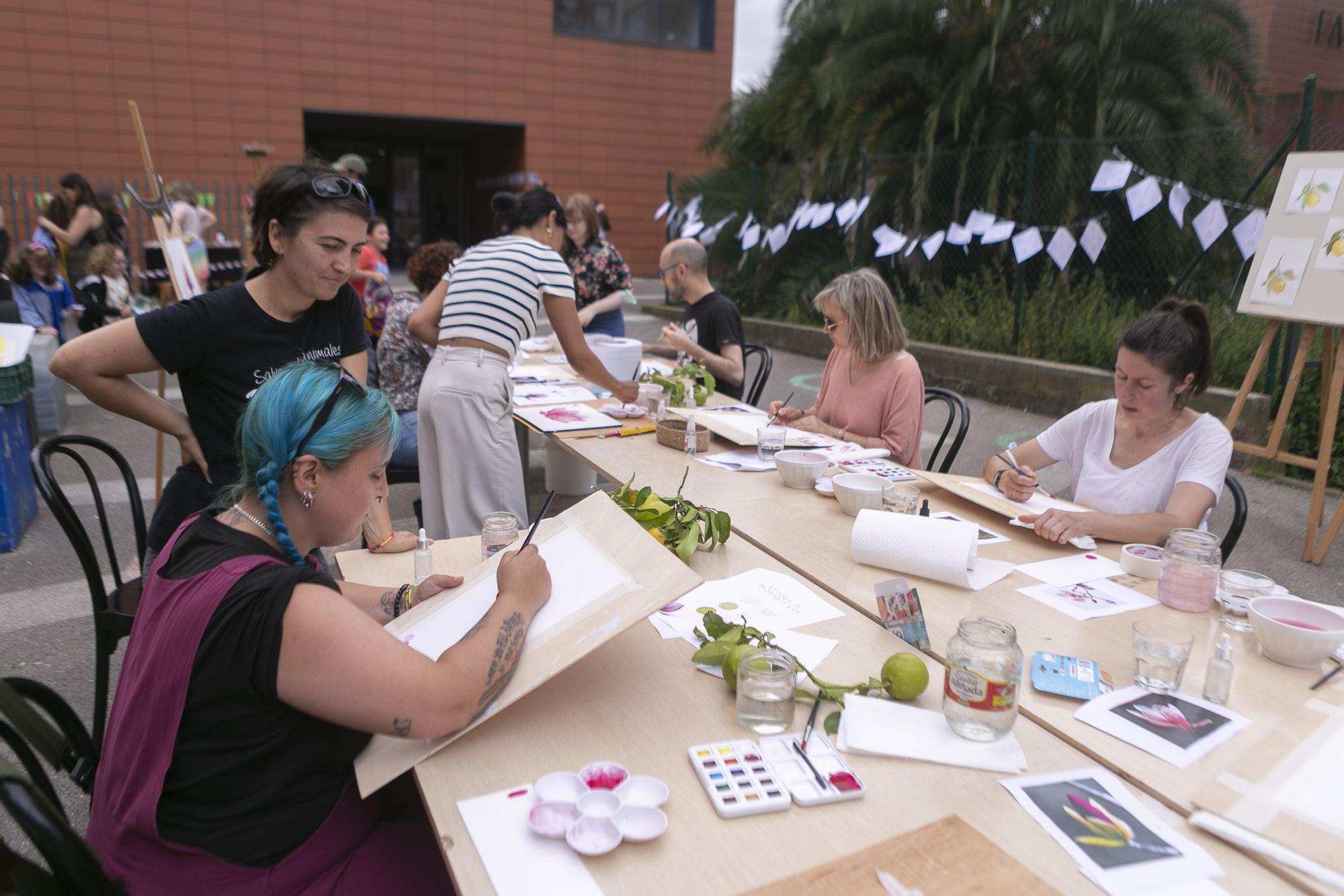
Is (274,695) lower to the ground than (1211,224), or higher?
lower

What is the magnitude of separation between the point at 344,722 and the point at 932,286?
30.7 feet

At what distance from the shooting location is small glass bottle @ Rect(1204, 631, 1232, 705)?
156cm

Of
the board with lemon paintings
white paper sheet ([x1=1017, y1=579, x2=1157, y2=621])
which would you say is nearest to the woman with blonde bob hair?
white paper sheet ([x1=1017, y1=579, x2=1157, y2=621])

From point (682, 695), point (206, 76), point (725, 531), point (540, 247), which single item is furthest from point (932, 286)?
point (206, 76)

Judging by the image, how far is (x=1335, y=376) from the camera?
14.6ft

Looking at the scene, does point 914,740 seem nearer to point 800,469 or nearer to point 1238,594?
point 1238,594

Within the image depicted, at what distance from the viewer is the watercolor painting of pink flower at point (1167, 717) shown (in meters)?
1.49

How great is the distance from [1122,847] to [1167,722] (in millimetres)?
394

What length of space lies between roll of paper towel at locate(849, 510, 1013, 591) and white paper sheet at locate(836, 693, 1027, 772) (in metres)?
0.60

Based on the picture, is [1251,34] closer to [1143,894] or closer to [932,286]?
[932,286]

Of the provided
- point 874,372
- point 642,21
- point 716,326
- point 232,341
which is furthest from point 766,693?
point 642,21

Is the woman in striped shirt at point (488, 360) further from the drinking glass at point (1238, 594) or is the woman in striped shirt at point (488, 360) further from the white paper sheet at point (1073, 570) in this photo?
the drinking glass at point (1238, 594)

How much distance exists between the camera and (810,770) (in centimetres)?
134

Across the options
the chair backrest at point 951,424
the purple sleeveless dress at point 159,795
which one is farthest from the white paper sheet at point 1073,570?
the purple sleeveless dress at point 159,795
